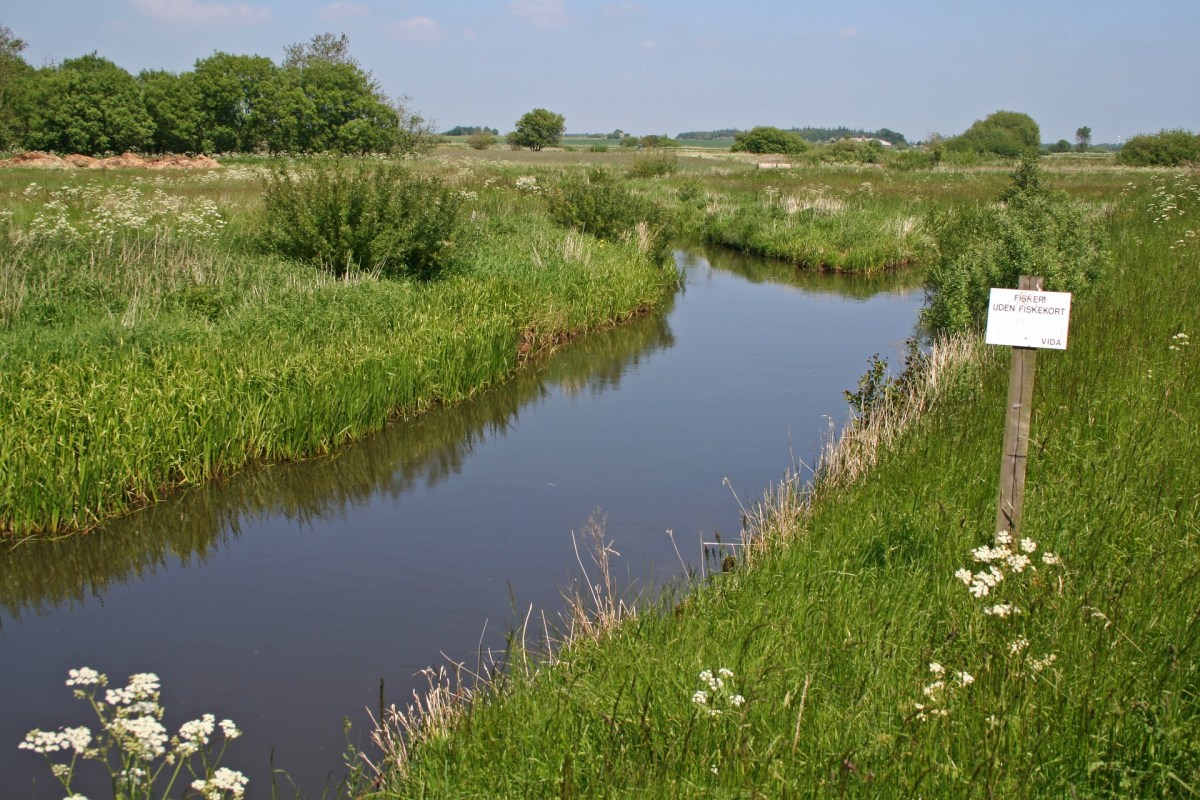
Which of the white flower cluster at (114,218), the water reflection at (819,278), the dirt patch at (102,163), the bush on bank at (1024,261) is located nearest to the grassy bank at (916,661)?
the bush on bank at (1024,261)

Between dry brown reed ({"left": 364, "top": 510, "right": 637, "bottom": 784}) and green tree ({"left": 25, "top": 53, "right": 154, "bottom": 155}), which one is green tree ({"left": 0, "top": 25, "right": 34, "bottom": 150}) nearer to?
green tree ({"left": 25, "top": 53, "right": 154, "bottom": 155})

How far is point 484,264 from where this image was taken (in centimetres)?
1605

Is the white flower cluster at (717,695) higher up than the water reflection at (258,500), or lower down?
higher up

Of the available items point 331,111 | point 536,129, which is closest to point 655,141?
point 536,129

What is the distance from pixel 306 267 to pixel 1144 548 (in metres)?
11.1

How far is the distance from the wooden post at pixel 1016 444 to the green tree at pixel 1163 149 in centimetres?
6329

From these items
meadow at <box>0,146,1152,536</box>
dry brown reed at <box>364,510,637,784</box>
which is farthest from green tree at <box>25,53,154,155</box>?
dry brown reed at <box>364,510,637,784</box>

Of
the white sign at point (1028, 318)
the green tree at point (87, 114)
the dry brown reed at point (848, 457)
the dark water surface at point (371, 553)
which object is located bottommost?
the dark water surface at point (371, 553)

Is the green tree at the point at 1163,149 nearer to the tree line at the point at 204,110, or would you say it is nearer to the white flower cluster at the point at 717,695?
the tree line at the point at 204,110

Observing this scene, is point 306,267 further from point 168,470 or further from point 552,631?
point 552,631

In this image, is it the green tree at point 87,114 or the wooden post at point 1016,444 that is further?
the green tree at point 87,114

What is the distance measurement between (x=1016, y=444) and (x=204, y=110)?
2882 inches

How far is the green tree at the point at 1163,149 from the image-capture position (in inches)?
2336

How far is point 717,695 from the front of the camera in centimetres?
350
